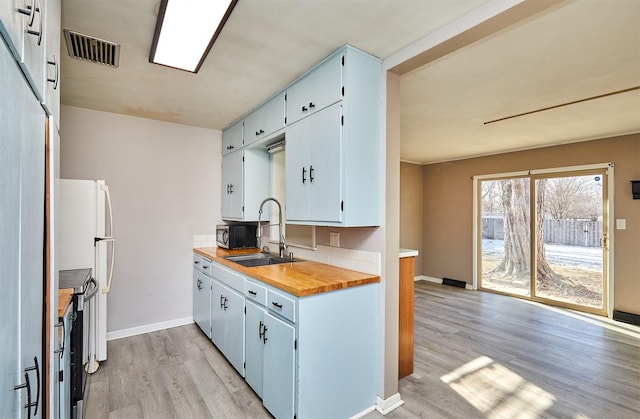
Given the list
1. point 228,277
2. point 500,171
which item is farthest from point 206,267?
point 500,171

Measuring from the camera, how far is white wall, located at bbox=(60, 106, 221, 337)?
3.24 m

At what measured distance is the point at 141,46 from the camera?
202 centimetres

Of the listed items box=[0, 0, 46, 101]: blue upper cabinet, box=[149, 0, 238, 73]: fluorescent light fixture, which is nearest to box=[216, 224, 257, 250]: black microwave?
box=[149, 0, 238, 73]: fluorescent light fixture

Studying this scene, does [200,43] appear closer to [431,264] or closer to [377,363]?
[377,363]

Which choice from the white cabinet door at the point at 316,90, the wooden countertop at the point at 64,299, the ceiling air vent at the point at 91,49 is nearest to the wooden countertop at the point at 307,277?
the wooden countertop at the point at 64,299

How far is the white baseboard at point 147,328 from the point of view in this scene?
3.28m

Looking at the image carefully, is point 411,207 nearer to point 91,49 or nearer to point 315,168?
point 315,168

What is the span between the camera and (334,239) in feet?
8.39

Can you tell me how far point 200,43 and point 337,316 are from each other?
6.27 ft

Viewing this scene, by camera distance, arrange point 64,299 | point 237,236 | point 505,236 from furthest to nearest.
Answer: point 505,236 → point 237,236 → point 64,299

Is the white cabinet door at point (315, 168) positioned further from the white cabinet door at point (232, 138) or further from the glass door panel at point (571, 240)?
the glass door panel at point (571, 240)

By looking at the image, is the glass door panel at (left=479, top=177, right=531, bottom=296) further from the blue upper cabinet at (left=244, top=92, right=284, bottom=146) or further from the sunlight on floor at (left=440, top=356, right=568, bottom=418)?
the blue upper cabinet at (left=244, top=92, right=284, bottom=146)

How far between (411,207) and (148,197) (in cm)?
478

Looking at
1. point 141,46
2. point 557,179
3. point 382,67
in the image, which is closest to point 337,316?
point 382,67
